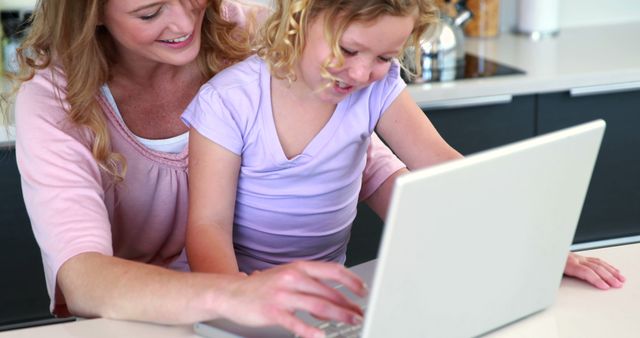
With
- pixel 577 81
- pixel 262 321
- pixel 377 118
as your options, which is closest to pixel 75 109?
pixel 377 118

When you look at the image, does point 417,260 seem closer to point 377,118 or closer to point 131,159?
point 377,118

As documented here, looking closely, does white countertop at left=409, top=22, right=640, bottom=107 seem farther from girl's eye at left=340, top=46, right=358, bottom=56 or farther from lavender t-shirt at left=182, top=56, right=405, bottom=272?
girl's eye at left=340, top=46, right=358, bottom=56

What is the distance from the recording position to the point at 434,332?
119 centimetres

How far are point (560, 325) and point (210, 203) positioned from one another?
573 millimetres

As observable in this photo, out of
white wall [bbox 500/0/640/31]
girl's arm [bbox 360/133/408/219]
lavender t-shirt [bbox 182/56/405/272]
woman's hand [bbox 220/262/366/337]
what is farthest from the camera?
white wall [bbox 500/0/640/31]

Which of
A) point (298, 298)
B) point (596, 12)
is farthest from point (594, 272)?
point (596, 12)

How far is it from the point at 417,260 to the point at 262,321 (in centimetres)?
23

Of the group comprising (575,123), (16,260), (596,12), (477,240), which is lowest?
(16,260)

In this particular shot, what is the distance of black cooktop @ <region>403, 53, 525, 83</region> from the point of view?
8.44ft

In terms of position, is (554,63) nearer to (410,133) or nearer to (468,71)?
(468,71)

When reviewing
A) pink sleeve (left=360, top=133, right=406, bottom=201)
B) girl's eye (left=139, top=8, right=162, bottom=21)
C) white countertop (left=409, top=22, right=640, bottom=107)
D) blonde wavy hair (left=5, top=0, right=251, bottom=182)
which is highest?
girl's eye (left=139, top=8, right=162, bottom=21)

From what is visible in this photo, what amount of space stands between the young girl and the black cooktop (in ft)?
2.62

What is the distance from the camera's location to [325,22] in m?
1.49

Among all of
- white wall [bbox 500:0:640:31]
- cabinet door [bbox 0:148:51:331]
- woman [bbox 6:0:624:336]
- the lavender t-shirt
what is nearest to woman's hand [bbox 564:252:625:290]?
woman [bbox 6:0:624:336]
